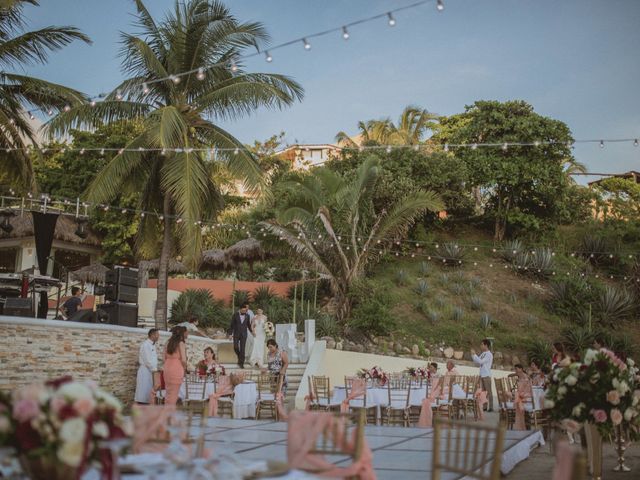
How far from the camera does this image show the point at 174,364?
10445 mm

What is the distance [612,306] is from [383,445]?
19794 mm

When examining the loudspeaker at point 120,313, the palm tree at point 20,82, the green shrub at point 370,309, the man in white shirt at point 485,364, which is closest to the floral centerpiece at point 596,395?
the man in white shirt at point 485,364

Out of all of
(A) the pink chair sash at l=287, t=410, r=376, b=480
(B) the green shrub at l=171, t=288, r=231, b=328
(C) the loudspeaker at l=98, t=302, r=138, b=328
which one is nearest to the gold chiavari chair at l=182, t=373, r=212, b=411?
(C) the loudspeaker at l=98, t=302, r=138, b=328

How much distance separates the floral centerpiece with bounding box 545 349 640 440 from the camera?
5820 millimetres

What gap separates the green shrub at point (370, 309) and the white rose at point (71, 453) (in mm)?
19570

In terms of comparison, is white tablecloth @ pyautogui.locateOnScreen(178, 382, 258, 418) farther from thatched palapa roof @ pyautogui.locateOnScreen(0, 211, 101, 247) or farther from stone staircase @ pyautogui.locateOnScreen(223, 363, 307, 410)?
thatched palapa roof @ pyautogui.locateOnScreen(0, 211, 101, 247)

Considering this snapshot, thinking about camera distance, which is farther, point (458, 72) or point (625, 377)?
point (458, 72)

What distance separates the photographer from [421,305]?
25.3 m

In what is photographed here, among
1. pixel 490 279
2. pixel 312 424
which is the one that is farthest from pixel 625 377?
pixel 490 279

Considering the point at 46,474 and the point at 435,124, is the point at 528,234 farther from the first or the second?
the point at 46,474

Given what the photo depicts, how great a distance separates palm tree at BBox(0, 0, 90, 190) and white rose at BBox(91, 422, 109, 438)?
40.7ft

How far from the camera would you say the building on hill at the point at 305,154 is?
36556 millimetres

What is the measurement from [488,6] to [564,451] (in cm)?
A: 1721

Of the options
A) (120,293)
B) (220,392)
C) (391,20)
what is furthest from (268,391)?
(391,20)
